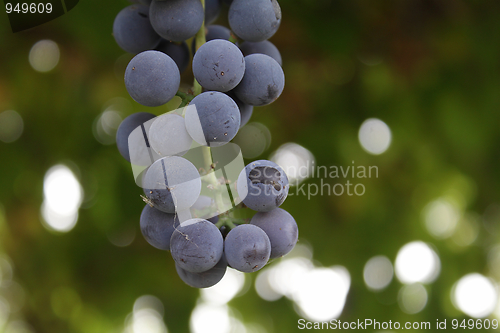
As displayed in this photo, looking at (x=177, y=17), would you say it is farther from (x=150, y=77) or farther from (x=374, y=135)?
(x=374, y=135)

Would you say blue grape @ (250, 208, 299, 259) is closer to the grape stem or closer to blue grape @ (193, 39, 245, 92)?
the grape stem

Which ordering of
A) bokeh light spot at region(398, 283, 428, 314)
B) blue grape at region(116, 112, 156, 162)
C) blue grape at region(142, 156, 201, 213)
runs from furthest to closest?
bokeh light spot at region(398, 283, 428, 314) < blue grape at region(116, 112, 156, 162) < blue grape at region(142, 156, 201, 213)

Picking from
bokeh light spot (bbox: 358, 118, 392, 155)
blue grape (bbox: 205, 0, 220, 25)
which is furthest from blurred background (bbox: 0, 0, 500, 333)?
blue grape (bbox: 205, 0, 220, 25)

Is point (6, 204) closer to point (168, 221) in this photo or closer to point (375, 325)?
point (168, 221)

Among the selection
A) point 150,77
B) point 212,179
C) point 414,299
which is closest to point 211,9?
point 150,77

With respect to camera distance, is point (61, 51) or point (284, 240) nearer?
point (284, 240)

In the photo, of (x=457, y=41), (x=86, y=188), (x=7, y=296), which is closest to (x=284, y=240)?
(x=86, y=188)

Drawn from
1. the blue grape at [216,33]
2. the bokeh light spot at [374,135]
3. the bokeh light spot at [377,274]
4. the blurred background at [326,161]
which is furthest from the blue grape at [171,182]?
the bokeh light spot at [377,274]
